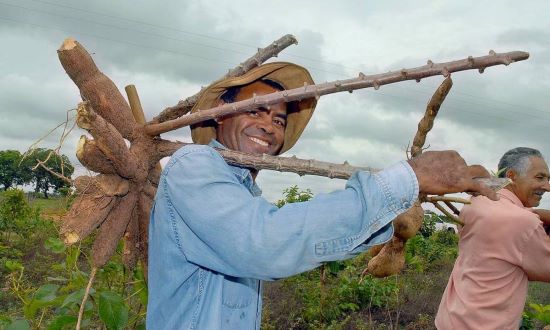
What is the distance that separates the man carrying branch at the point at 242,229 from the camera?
3.81 feet

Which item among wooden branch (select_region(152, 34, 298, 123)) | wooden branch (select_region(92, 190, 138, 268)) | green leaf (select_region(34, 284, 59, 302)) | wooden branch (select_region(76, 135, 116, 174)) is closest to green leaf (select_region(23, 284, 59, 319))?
green leaf (select_region(34, 284, 59, 302))

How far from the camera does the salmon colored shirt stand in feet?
8.91

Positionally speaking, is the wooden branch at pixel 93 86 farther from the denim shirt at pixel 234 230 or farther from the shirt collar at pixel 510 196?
the shirt collar at pixel 510 196

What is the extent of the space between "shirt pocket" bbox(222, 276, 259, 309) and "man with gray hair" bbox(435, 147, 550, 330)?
1670 millimetres

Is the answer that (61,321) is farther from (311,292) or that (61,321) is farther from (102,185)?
(311,292)

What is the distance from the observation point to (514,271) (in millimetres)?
2814

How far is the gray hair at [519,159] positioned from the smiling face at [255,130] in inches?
72.2

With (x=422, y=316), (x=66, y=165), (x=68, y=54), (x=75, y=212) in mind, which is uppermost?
(x=68, y=54)

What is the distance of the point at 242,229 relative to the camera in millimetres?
1185

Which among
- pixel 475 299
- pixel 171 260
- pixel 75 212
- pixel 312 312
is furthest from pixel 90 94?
pixel 312 312

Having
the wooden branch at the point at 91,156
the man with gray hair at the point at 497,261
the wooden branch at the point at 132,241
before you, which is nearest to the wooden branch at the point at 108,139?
the wooden branch at the point at 91,156

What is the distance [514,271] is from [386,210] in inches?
78.4

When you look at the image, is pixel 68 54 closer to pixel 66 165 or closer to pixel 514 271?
pixel 66 165

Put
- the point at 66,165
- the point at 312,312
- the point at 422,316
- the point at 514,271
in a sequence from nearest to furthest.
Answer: the point at 66,165, the point at 514,271, the point at 312,312, the point at 422,316
